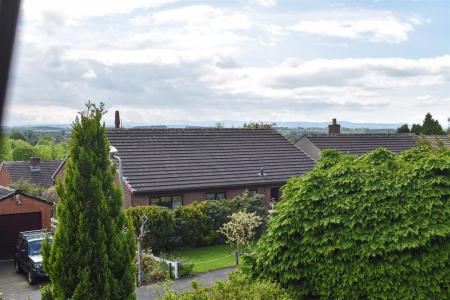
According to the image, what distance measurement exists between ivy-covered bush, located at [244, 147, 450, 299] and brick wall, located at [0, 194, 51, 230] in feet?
54.2

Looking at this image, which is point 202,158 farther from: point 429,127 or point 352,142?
point 429,127

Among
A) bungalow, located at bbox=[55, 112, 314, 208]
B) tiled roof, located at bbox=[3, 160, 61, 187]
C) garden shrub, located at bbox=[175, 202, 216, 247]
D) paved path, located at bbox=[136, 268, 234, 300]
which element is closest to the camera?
paved path, located at bbox=[136, 268, 234, 300]

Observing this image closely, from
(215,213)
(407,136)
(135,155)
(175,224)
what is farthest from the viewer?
(407,136)

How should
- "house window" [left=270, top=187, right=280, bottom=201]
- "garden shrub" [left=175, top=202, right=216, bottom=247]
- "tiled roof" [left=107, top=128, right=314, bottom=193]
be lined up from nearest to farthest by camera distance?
"garden shrub" [left=175, top=202, right=216, bottom=247], "tiled roof" [left=107, top=128, right=314, bottom=193], "house window" [left=270, top=187, right=280, bottom=201]

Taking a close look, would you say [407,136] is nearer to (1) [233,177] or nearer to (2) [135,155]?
(1) [233,177]

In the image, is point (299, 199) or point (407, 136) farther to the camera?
point (407, 136)

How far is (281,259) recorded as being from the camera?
370 inches

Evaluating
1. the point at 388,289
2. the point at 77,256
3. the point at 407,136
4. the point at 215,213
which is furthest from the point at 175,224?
the point at 407,136

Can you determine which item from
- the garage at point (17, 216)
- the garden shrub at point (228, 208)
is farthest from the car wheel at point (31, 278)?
the garden shrub at point (228, 208)

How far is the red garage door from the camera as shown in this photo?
22375 mm

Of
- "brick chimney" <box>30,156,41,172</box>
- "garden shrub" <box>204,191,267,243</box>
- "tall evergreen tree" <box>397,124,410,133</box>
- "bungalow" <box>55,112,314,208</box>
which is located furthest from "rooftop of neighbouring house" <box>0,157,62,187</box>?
"tall evergreen tree" <box>397,124,410,133</box>

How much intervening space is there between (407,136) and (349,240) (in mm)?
31261

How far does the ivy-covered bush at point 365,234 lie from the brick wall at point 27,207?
16.5 meters

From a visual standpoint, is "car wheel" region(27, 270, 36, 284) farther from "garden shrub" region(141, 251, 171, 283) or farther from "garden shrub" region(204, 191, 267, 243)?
"garden shrub" region(204, 191, 267, 243)
